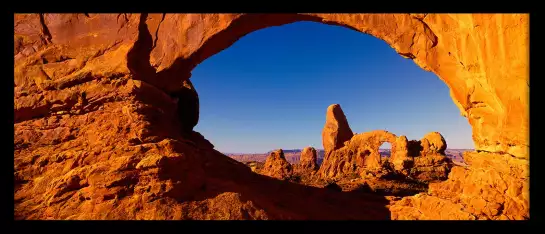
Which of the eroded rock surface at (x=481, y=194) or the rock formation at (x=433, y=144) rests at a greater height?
the rock formation at (x=433, y=144)

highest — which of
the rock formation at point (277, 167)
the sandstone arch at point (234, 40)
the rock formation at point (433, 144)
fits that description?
the sandstone arch at point (234, 40)

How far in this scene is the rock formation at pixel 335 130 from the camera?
3509 cm

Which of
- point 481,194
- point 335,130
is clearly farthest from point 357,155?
point 481,194

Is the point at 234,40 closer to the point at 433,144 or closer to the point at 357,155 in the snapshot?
the point at 357,155

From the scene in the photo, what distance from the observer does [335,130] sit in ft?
116

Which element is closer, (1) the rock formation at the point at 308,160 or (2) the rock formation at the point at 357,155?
(2) the rock formation at the point at 357,155

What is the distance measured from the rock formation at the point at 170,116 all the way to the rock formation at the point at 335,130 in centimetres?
2523

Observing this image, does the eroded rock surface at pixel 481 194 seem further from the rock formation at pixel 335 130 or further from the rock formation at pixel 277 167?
the rock formation at pixel 335 130

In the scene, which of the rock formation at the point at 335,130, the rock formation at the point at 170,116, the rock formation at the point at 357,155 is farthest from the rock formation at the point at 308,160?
the rock formation at the point at 170,116

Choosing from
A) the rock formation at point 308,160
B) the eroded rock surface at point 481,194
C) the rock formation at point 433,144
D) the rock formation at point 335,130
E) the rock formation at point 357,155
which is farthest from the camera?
the rock formation at point 308,160

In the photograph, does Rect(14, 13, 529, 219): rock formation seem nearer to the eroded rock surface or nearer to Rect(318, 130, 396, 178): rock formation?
the eroded rock surface

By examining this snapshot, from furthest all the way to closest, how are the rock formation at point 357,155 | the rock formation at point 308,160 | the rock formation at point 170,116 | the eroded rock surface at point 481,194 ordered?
the rock formation at point 308,160
the rock formation at point 357,155
the eroded rock surface at point 481,194
the rock formation at point 170,116

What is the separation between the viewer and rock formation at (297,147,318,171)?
36.5m
